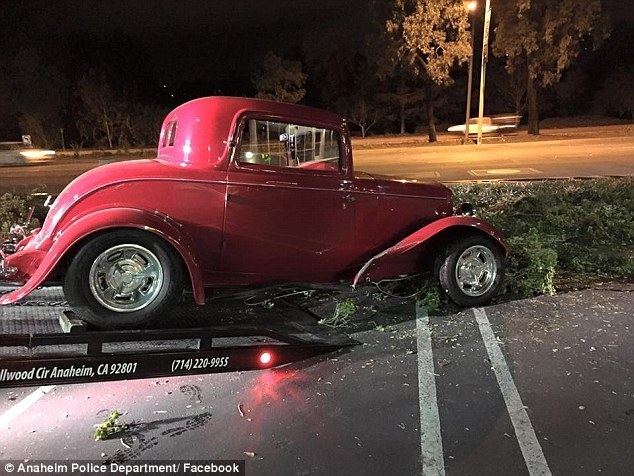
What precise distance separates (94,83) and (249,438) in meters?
38.9

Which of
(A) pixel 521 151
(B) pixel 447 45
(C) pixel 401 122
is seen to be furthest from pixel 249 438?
(C) pixel 401 122

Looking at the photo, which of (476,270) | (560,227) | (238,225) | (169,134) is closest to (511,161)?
(560,227)

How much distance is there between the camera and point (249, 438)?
334 centimetres

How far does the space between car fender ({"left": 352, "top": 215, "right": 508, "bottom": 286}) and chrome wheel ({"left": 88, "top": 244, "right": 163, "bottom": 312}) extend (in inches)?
65.5

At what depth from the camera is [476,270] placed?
5336mm

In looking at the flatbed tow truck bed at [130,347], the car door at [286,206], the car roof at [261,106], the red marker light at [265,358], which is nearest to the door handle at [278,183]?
the car door at [286,206]

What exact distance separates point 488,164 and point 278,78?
20.1 meters

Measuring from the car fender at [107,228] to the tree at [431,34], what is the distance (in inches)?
935

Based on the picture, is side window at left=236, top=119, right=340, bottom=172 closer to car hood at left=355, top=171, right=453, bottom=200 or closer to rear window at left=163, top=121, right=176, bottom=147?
car hood at left=355, top=171, right=453, bottom=200

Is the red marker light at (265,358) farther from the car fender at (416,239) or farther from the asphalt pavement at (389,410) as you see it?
the car fender at (416,239)

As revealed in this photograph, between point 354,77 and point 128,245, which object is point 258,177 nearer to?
point 128,245

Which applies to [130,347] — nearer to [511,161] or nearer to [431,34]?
[511,161]

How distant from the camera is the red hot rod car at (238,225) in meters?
4.15

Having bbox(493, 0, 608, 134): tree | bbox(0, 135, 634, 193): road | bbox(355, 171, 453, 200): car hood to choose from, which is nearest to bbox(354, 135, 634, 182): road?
bbox(0, 135, 634, 193): road
